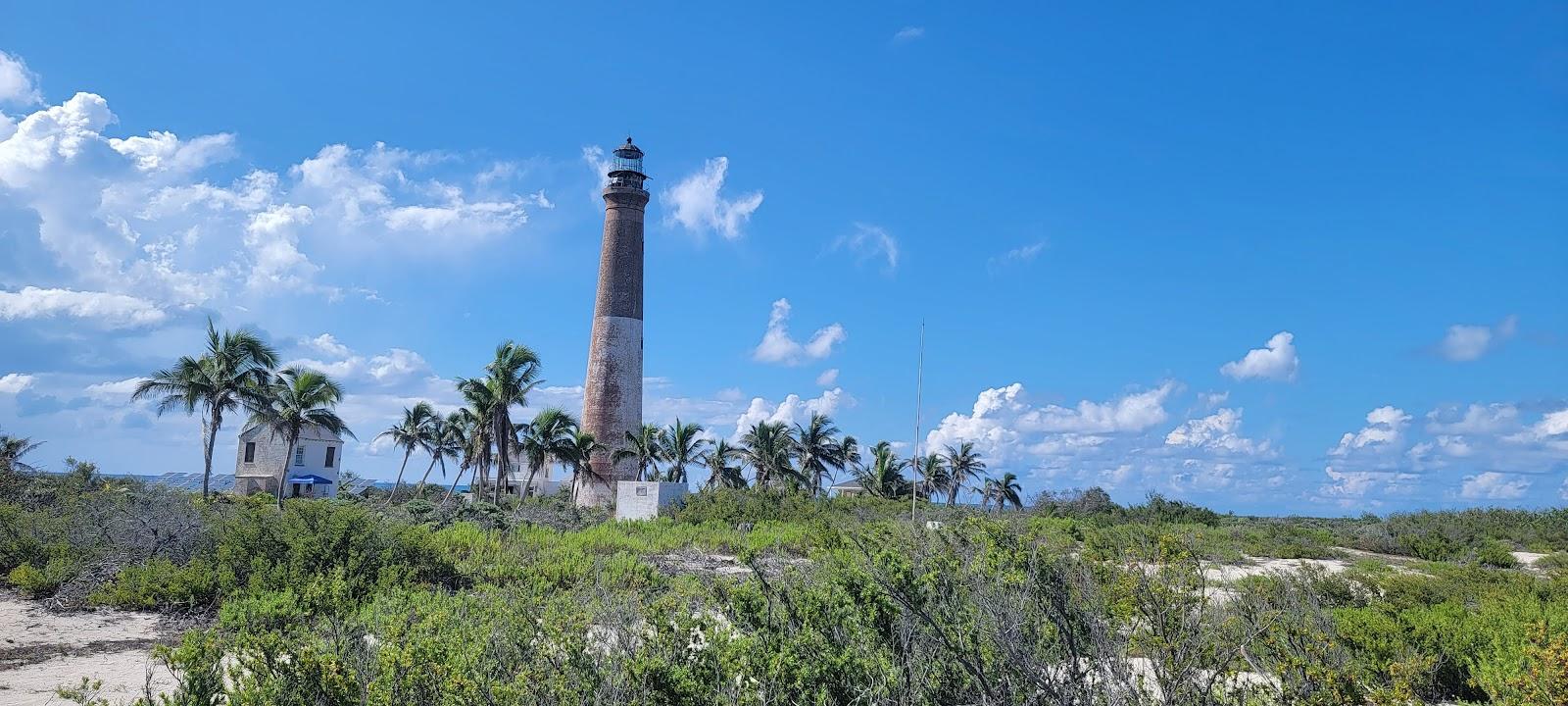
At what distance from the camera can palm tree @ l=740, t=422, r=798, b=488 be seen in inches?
1545

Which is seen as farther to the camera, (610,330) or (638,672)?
(610,330)

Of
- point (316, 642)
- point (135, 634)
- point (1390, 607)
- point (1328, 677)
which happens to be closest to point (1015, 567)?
point (1328, 677)

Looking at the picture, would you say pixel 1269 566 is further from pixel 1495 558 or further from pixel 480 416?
pixel 480 416

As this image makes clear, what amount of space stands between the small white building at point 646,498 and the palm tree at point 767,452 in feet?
30.5

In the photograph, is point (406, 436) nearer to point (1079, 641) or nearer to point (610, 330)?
point (610, 330)

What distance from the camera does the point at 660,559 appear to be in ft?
55.3

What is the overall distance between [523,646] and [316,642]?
1.22m

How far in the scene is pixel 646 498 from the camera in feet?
96.1

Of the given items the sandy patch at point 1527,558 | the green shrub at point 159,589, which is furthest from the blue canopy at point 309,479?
the sandy patch at point 1527,558

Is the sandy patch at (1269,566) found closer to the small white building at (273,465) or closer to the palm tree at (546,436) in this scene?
the palm tree at (546,436)

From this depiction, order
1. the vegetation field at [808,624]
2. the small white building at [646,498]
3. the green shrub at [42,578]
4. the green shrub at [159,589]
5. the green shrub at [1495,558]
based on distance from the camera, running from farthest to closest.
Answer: the small white building at [646,498] → the green shrub at [1495,558] → the green shrub at [42,578] → the green shrub at [159,589] → the vegetation field at [808,624]

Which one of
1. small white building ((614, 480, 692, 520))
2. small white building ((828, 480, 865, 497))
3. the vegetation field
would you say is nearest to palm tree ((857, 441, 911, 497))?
small white building ((828, 480, 865, 497))

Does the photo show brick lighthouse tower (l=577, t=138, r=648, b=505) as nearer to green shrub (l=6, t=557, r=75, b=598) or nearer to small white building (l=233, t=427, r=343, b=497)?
small white building (l=233, t=427, r=343, b=497)

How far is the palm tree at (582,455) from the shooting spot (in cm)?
3286
